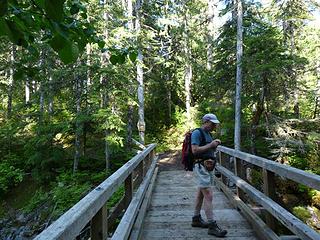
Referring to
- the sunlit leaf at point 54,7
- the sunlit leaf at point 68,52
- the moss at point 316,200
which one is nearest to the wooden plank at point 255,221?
the sunlit leaf at point 68,52

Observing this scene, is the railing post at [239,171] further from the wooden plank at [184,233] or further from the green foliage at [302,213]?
the green foliage at [302,213]

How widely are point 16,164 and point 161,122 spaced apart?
11.9 metres

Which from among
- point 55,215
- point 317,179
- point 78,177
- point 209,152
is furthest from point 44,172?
point 317,179

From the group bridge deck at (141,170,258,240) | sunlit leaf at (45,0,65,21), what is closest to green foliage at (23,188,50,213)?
bridge deck at (141,170,258,240)

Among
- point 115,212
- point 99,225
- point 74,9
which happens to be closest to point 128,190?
point 115,212

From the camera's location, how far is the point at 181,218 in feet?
19.2

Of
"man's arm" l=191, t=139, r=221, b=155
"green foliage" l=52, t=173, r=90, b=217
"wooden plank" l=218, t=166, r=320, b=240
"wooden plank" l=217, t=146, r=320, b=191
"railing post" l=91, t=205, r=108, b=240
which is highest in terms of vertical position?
"man's arm" l=191, t=139, r=221, b=155

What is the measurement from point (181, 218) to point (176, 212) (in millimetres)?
408

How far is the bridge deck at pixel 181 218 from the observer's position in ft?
16.3

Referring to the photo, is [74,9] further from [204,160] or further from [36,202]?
[36,202]

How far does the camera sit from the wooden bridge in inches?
97.7

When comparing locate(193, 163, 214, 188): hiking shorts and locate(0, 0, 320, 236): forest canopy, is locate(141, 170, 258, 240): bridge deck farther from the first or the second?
locate(0, 0, 320, 236): forest canopy

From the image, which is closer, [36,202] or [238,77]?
[36,202]

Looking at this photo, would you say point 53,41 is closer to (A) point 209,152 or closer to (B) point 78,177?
(A) point 209,152
